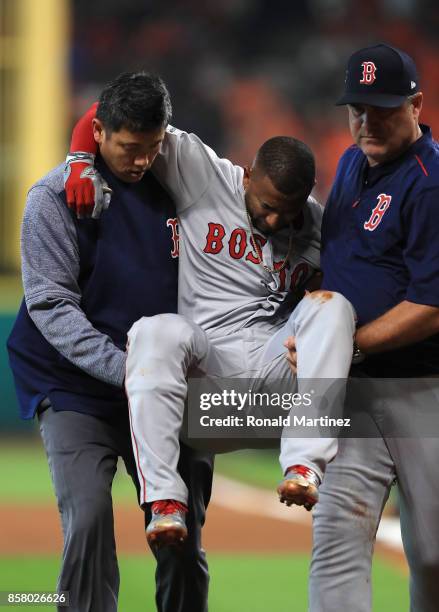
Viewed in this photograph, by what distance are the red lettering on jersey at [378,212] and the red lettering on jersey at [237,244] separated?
509mm

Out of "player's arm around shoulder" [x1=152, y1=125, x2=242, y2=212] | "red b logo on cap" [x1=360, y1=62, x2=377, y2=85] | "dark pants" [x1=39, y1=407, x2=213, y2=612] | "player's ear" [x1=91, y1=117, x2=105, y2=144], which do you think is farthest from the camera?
"player's arm around shoulder" [x1=152, y1=125, x2=242, y2=212]

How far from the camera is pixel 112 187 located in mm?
4418

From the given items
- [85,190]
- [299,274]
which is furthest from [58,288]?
[299,274]

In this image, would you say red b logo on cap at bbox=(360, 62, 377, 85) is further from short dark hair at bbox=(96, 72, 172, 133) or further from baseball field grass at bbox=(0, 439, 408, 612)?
baseball field grass at bbox=(0, 439, 408, 612)

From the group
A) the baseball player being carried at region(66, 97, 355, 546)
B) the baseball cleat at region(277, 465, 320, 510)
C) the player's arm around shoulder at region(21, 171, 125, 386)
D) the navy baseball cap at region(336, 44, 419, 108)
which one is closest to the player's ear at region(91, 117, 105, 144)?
the baseball player being carried at region(66, 97, 355, 546)

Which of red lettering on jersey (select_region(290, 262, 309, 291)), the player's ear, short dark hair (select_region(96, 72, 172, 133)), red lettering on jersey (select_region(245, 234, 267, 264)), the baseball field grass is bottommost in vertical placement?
the baseball field grass

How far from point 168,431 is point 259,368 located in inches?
22.6

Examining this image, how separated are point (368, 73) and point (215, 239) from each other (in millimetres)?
851

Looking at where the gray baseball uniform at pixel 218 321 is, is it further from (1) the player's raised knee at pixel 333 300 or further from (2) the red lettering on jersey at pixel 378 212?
(2) the red lettering on jersey at pixel 378 212

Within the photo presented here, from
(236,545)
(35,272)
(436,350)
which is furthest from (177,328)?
(236,545)

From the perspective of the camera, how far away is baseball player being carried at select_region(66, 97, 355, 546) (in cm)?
380

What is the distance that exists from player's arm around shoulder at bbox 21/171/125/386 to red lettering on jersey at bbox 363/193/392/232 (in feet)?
3.32

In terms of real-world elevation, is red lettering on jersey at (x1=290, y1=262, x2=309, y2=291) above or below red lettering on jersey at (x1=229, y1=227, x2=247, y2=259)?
below

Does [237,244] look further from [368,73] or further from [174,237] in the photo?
[368,73]
